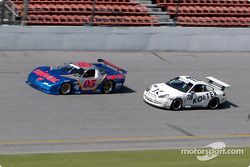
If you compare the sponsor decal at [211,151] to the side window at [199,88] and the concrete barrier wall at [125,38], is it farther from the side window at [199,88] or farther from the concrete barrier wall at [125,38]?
the concrete barrier wall at [125,38]

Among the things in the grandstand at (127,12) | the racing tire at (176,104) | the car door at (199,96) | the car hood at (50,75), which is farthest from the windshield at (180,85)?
the grandstand at (127,12)

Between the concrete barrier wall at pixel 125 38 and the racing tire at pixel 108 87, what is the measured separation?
19.8 ft

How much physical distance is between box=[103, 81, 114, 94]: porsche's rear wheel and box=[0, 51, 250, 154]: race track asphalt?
240 millimetres

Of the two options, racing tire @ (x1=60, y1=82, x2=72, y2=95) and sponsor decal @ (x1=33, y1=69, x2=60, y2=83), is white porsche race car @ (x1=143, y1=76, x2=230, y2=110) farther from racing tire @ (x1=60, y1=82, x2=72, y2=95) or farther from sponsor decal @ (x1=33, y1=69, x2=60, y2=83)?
sponsor decal @ (x1=33, y1=69, x2=60, y2=83)

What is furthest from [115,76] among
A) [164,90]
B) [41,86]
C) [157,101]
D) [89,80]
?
[41,86]

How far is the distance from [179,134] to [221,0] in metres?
19.6

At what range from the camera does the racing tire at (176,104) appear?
23.4 metres

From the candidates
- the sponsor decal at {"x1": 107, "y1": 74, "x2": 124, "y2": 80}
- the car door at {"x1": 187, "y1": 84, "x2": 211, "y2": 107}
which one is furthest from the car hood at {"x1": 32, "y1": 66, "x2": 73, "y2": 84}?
the car door at {"x1": 187, "y1": 84, "x2": 211, "y2": 107}

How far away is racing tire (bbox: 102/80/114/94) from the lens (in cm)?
2479

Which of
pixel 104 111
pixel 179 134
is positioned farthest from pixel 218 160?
pixel 104 111

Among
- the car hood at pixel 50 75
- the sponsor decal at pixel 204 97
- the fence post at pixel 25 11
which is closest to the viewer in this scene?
the car hood at pixel 50 75

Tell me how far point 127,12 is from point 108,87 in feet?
33.6

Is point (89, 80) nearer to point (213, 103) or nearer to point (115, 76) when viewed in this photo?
point (115, 76)

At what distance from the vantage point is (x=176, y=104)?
926 inches
